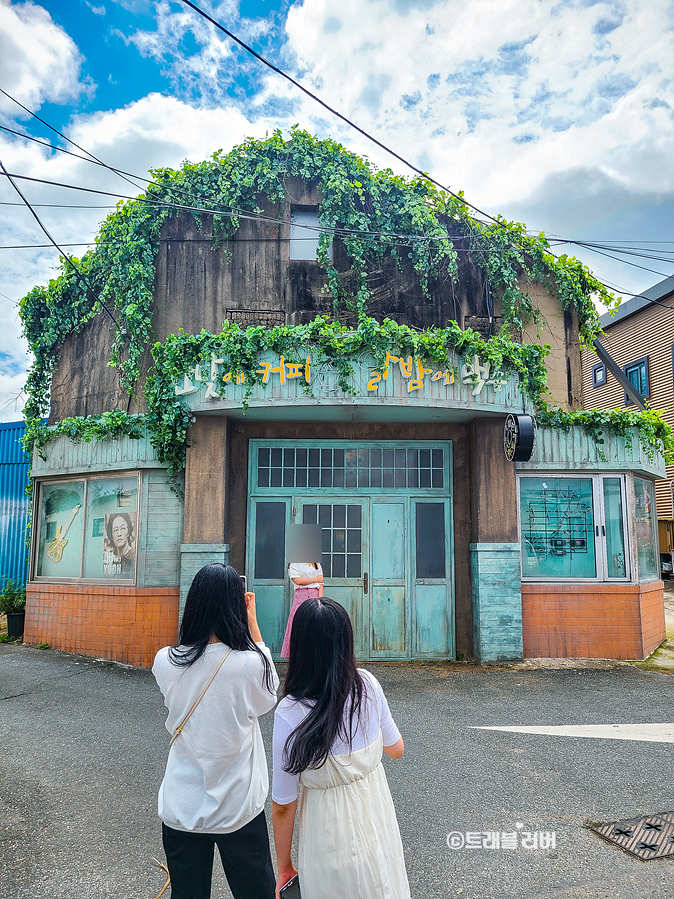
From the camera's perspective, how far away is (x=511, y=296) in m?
9.37

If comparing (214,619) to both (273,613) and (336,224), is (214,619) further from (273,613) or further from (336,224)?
(336,224)

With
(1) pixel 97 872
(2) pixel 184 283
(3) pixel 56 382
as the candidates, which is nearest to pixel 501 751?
(1) pixel 97 872

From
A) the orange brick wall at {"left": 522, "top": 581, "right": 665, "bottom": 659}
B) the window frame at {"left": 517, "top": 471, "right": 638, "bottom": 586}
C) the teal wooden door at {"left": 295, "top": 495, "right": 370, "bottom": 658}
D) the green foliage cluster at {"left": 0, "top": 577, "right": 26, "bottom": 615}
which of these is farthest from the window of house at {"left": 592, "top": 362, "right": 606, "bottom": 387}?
the green foliage cluster at {"left": 0, "top": 577, "right": 26, "bottom": 615}

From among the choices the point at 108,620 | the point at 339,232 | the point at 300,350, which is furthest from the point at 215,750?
the point at 339,232

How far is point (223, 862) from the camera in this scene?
2.36 m

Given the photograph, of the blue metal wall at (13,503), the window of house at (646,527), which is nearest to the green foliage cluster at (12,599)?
the blue metal wall at (13,503)

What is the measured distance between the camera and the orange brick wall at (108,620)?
8.41m

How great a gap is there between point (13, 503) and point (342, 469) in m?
7.44

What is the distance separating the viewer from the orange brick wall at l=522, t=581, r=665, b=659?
27.8 ft

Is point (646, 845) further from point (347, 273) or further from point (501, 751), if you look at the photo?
point (347, 273)

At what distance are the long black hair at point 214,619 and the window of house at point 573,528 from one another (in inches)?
275

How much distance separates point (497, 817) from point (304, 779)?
2.73m

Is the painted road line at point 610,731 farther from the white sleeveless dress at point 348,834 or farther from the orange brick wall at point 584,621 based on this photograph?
the white sleeveless dress at point 348,834

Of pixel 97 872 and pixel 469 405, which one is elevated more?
pixel 469 405
